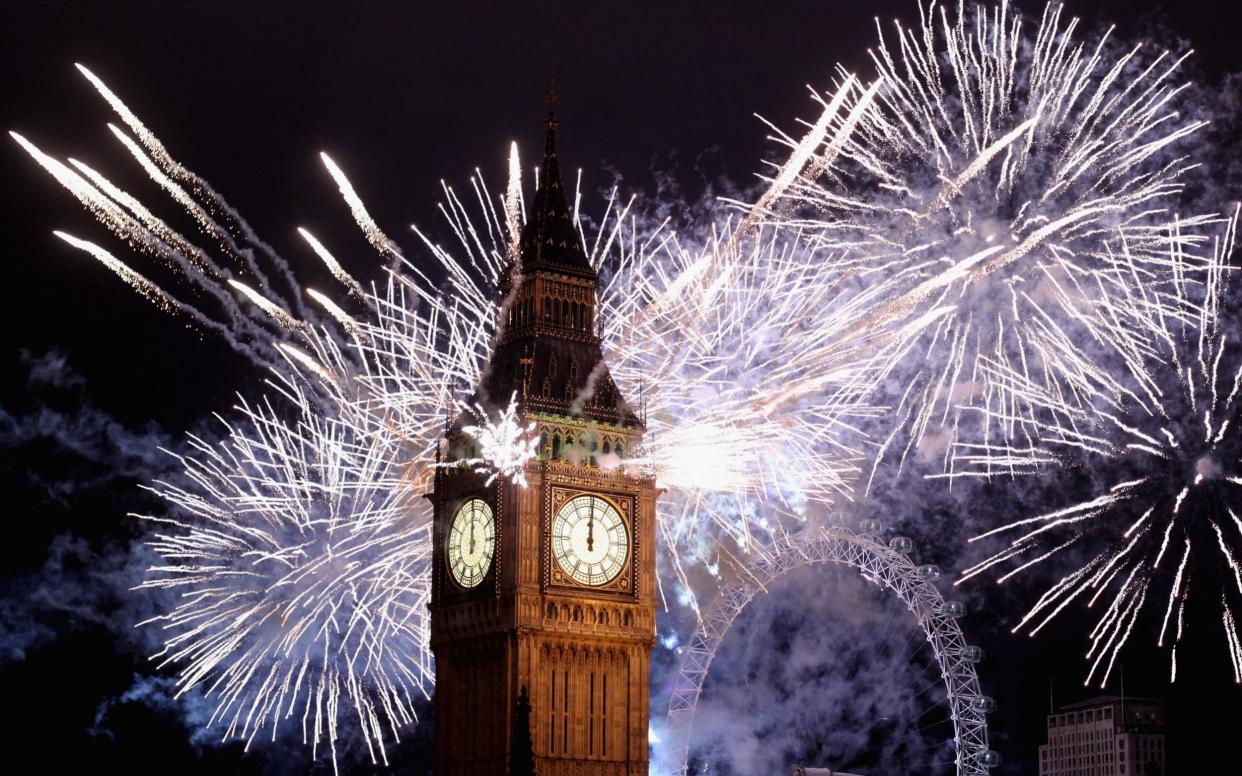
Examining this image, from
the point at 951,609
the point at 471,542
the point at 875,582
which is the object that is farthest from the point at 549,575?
the point at 951,609

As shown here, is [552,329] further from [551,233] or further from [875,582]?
[875,582]

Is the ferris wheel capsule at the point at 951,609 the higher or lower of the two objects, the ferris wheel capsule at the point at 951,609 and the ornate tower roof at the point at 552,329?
the lower

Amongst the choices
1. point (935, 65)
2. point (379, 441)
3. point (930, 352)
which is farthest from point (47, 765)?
point (935, 65)

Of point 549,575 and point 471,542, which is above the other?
point 471,542

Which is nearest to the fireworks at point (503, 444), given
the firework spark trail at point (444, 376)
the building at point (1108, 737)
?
the firework spark trail at point (444, 376)

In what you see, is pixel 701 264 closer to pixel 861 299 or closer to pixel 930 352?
pixel 861 299

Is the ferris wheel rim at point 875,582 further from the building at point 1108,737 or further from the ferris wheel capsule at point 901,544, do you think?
the building at point 1108,737
